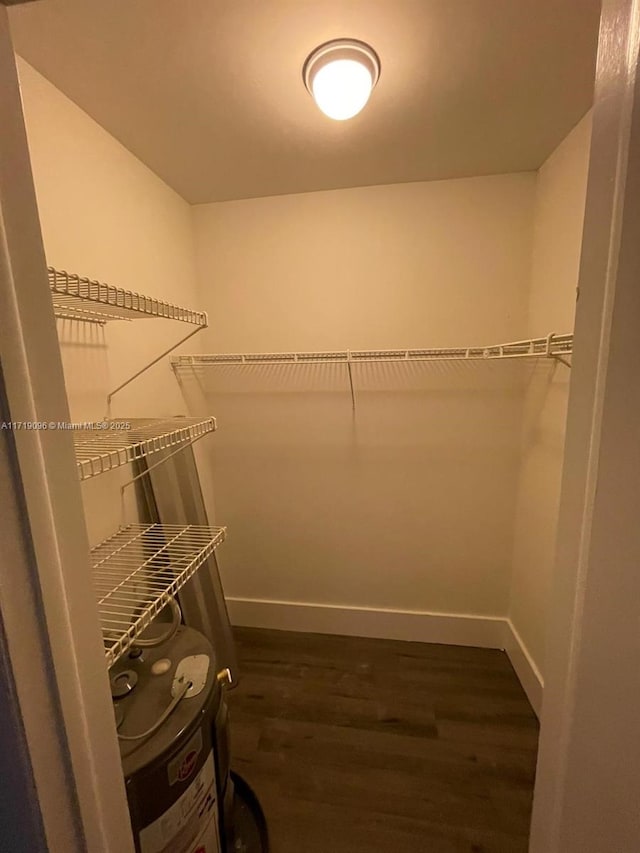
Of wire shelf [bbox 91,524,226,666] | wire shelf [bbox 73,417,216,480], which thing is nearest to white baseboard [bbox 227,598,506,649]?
wire shelf [bbox 91,524,226,666]

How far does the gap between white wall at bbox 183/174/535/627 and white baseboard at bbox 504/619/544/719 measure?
135 mm

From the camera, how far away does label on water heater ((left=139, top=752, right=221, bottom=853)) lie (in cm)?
83

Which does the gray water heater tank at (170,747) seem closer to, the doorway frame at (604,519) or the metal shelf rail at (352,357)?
the doorway frame at (604,519)

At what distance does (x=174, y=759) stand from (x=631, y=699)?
2.89ft

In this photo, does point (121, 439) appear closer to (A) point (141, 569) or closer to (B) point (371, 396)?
(A) point (141, 569)

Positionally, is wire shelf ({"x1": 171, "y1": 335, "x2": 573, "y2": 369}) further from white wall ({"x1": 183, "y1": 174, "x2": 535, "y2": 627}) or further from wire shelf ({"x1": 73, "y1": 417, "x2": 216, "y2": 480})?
wire shelf ({"x1": 73, "y1": 417, "x2": 216, "y2": 480})

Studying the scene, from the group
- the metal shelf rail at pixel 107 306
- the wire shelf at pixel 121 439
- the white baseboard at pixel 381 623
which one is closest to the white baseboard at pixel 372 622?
the white baseboard at pixel 381 623

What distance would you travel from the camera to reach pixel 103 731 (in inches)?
25.5

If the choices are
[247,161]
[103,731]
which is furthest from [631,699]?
[247,161]

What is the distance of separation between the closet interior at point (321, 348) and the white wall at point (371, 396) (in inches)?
0.5

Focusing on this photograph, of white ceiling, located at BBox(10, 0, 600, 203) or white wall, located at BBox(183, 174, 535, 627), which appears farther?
white wall, located at BBox(183, 174, 535, 627)

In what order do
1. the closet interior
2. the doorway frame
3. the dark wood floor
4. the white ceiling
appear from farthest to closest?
the dark wood floor, the closet interior, the white ceiling, the doorway frame

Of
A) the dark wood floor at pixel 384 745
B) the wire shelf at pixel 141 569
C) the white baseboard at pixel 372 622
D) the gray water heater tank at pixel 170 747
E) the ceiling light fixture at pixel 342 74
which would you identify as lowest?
the dark wood floor at pixel 384 745

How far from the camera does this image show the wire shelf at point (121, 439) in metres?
0.91
